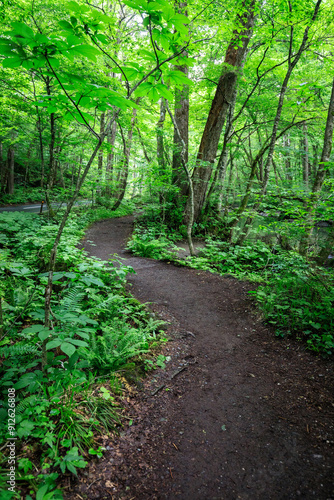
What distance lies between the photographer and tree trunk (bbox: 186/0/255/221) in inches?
352

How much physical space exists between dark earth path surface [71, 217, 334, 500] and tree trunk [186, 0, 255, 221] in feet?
22.2

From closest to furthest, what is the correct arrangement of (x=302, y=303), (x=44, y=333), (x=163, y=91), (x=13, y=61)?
(x=13, y=61), (x=44, y=333), (x=163, y=91), (x=302, y=303)

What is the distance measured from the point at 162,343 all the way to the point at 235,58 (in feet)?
37.0

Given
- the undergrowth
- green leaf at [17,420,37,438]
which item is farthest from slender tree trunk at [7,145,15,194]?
green leaf at [17,420,37,438]

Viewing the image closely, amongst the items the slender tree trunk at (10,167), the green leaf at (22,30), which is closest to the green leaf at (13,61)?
the green leaf at (22,30)

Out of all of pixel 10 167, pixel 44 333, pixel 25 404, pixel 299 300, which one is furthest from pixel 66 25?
pixel 10 167

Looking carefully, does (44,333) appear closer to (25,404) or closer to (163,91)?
(25,404)

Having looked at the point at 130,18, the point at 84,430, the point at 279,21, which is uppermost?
the point at 130,18

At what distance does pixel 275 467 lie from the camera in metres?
2.13

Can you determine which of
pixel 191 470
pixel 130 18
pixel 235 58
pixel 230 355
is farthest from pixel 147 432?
pixel 130 18

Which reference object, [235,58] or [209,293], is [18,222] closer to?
[209,293]

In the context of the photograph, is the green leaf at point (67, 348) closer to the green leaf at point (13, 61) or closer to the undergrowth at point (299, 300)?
the green leaf at point (13, 61)

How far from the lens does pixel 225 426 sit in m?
2.58

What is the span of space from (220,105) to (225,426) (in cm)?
1131
